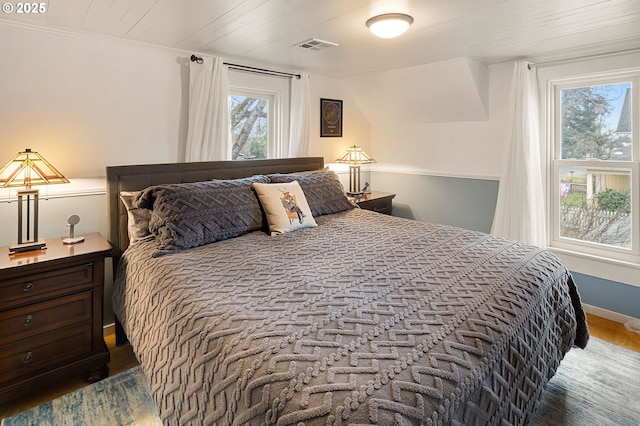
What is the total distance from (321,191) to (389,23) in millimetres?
1325

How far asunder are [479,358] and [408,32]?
85.6 inches

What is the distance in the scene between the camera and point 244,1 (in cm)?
195

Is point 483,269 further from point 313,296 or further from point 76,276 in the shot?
point 76,276

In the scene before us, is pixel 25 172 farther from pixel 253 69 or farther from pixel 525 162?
pixel 525 162

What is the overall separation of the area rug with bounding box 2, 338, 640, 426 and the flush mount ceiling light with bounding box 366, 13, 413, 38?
2255mm

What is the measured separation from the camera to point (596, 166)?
3.07 metres

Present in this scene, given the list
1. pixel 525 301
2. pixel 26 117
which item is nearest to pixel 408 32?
pixel 525 301

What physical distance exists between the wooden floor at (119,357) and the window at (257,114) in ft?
6.08

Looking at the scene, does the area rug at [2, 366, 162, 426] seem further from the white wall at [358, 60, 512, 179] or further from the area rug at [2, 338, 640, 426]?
the white wall at [358, 60, 512, 179]

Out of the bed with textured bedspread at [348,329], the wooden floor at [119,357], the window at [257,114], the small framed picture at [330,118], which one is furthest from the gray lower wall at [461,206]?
the window at [257,114]

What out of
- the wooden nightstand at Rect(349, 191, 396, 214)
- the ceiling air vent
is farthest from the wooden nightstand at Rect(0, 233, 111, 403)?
the wooden nightstand at Rect(349, 191, 396, 214)

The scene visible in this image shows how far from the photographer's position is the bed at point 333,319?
990mm

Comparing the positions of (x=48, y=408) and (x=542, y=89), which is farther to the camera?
(x=542, y=89)

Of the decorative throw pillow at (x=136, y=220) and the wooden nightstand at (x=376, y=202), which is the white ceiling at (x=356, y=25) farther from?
the wooden nightstand at (x=376, y=202)
